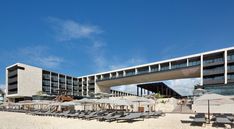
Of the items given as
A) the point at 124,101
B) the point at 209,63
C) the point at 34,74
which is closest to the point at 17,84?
the point at 34,74

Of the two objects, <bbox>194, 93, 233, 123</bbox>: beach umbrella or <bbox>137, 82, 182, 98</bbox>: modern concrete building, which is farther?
<bbox>137, 82, 182, 98</bbox>: modern concrete building

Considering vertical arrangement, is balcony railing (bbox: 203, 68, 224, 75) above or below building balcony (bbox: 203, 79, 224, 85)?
above

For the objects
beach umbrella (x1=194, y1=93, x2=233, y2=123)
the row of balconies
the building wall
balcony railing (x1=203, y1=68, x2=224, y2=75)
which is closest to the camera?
beach umbrella (x1=194, y1=93, x2=233, y2=123)

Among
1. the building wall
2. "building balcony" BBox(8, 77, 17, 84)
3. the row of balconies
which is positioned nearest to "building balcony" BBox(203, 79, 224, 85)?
the building wall

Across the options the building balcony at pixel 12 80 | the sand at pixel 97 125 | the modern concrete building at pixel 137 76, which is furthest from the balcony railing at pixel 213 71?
the building balcony at pixel 12 80

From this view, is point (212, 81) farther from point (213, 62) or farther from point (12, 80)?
point (12, 80)

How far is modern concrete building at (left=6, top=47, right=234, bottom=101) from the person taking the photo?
5515 cm

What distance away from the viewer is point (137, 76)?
75438mm

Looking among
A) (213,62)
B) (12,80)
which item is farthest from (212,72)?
(12,80)

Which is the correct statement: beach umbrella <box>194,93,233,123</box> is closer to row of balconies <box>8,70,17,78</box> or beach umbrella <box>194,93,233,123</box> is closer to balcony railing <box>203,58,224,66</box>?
balcony railing <box>203,58,224,66</box>

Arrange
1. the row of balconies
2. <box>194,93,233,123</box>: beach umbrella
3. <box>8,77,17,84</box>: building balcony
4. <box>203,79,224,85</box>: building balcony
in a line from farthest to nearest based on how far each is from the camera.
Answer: <box>8,77,17,84</box>: building balcony, the row of balconies, <box>203,79,224,85</box>: building balcony, <box>194,93,233,123</box>: beach umbrella

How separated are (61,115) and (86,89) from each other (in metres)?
64.0

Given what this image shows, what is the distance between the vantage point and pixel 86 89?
304ft

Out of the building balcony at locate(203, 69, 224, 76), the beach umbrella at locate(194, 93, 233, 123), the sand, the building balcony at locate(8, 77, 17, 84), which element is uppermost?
the building balcony at locate(203, 69, 224, 76)
